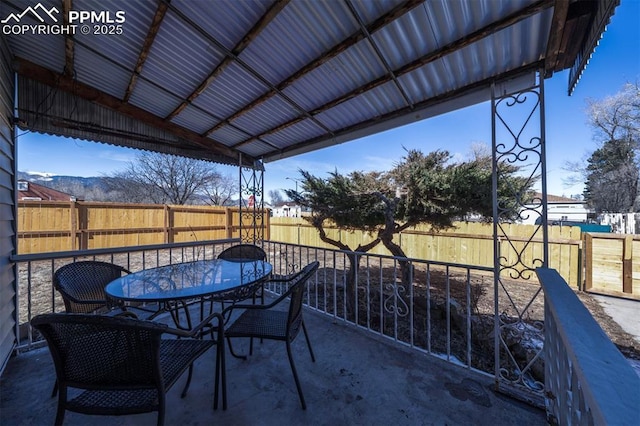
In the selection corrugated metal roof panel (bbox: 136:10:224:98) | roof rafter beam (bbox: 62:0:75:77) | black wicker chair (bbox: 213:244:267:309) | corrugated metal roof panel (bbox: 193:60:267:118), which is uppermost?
roof rafter beam (bbox: 62:0:75:77)

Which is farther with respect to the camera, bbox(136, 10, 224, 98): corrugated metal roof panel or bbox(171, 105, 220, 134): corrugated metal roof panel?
bbox(171, 105, 220, 134): corrugated metal roof panel

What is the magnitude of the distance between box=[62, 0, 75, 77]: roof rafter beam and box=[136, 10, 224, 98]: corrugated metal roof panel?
1.61 feet

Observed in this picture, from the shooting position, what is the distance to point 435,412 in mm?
1556

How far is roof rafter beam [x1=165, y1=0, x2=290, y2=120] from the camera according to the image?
5.20 feet

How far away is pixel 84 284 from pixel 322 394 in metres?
2.07

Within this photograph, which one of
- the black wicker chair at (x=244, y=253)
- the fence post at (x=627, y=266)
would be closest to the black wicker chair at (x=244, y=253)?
the black wicker chair at (x=244, y=253)

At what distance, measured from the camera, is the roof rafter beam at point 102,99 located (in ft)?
7.68

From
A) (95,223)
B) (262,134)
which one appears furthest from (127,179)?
(262,134)

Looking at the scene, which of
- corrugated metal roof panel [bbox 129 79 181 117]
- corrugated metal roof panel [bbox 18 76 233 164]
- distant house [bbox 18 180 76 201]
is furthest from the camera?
distant house [bbox 18 180 76 201]

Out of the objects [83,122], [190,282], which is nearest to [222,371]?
[190,282]

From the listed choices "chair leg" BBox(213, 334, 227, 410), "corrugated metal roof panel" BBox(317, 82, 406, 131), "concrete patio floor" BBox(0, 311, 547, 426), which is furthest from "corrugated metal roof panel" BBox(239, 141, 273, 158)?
"chair leg" BBox(213, 334, 227, 410)

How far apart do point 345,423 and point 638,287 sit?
6169mm

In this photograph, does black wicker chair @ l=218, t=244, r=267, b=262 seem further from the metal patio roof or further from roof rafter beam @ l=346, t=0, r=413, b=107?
roof rafter beam @ l=346, t=0, r=413, b=107

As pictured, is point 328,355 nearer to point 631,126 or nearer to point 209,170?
point 209,170
